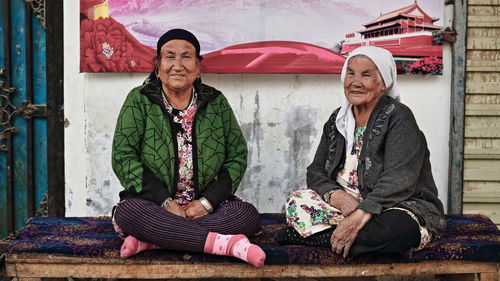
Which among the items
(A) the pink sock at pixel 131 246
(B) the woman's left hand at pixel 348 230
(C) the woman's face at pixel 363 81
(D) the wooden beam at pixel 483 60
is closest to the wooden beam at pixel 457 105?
(D) the wooden beam at pixel 483 60

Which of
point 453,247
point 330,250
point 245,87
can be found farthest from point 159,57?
point 453,247

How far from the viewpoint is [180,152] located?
10.7 ft

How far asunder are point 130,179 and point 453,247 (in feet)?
5.88

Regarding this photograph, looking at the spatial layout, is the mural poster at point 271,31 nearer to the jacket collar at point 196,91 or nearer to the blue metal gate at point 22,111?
the blue metal gate at point 22,111

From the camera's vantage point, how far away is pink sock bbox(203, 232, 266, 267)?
279cm

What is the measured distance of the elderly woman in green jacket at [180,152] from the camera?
121 inches

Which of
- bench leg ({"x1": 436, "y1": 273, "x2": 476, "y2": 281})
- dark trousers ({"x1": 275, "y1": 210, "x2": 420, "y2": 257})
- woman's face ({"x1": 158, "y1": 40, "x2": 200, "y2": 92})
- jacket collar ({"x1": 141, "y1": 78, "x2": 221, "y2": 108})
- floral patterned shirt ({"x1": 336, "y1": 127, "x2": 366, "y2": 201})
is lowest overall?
bench leg ({"x1": 436, "y1": 273, "x2": 476, "y2": 281})

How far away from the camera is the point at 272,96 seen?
14.1 ft

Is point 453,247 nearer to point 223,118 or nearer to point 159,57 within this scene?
point 223,118

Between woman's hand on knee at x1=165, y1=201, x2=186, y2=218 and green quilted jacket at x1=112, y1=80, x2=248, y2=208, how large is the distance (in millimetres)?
62

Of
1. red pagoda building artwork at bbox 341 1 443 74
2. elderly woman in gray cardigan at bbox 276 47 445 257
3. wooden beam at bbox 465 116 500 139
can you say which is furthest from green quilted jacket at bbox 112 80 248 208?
wooden beam at bbox 465 116 500 139

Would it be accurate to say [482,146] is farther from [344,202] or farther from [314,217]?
[314,217]

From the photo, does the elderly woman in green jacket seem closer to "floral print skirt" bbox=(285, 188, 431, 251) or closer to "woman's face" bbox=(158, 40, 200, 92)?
"woman's face" bbox=(158, 40, 200, 92)

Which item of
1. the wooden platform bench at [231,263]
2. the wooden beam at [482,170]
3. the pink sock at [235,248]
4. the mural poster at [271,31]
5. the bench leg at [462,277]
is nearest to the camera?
the pink sock at [235,248]
